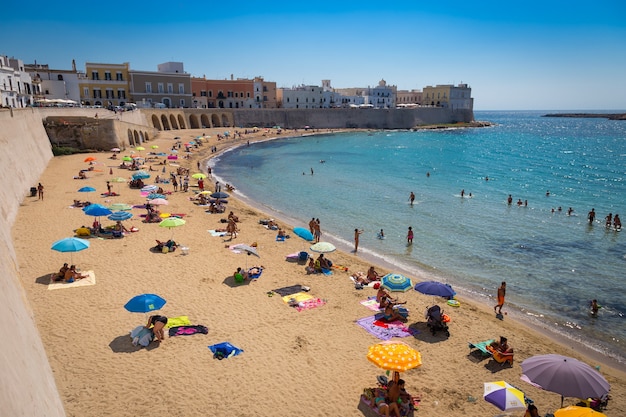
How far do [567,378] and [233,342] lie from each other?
7242 millimetres

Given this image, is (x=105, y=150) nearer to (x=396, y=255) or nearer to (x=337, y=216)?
(x=337, y=216)

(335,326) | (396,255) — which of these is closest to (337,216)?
(396,255)

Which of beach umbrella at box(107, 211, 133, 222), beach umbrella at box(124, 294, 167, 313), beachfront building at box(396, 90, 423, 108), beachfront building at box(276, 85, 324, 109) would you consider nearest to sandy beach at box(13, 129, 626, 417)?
beach umbrella at box(124, 294, 167, 313)

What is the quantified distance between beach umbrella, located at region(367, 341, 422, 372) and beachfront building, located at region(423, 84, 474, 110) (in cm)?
11174

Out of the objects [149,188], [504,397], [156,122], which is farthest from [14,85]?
[504,397]

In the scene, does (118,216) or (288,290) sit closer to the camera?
(288,290)

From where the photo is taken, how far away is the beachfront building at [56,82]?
53406mm

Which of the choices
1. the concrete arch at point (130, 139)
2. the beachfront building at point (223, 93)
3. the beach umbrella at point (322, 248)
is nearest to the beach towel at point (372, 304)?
the beach umbrella at point (322, 248)

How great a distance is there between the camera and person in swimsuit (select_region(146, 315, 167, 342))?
10.0 m

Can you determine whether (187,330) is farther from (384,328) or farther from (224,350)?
(384,328)

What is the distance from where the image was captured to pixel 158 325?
1005cm

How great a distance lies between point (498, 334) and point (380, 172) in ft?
108

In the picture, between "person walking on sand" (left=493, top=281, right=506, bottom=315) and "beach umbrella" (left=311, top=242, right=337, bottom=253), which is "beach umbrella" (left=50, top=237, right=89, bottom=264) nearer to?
"beach umbrella" (left=311, top=242, right=337, bottom=253)

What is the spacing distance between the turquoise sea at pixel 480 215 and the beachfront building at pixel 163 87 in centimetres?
1729
